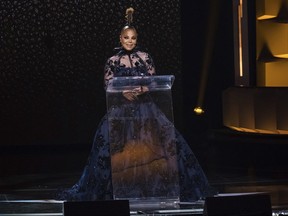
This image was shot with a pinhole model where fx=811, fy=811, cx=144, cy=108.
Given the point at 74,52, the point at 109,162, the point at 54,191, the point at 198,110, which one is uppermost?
the point at 74,52

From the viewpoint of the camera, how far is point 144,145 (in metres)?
6.26

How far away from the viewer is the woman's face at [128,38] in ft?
21.2

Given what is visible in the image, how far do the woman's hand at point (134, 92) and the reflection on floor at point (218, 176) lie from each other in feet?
2.80

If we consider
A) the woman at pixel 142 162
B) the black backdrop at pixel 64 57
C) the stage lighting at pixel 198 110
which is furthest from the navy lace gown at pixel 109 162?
the stage lighting at pixel 198 110

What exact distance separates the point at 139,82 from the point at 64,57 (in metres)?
5.34

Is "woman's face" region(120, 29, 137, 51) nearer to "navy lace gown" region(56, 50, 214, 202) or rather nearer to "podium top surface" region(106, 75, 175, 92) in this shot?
"navy lace gown" region(56, 50, 214, 202)

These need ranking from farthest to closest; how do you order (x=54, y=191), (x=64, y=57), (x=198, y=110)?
(x=198, y=110), (x=64, y=57), (x=54, y=191)

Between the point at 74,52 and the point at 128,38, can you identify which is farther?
the point at 74,52

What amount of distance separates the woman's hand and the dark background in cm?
525

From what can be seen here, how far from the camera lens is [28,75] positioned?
11312 millimetres

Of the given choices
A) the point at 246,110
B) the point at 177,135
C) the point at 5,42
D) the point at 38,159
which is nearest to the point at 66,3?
the point at 5,42

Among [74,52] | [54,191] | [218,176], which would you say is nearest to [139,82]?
[54,191]

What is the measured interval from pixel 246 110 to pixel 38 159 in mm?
2819

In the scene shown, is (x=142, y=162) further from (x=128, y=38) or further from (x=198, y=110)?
(x=198, y=110)
